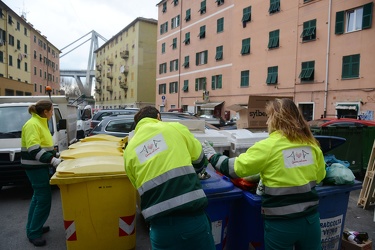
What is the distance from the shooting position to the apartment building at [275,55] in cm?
1758

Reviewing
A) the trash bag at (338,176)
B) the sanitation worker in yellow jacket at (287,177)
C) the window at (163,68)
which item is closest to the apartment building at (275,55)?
the window at (163,68)

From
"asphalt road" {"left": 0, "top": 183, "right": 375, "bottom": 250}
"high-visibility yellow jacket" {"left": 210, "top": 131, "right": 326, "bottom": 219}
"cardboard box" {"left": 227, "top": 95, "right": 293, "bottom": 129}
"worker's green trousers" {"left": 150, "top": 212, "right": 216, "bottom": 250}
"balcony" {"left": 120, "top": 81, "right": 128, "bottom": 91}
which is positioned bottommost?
"asphalt road" {"left": 0, "top": 183, "right": 375, "bottom": 250}

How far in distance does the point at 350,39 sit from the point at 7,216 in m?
19.2

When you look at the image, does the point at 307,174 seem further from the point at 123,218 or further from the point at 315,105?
the point at 315,105

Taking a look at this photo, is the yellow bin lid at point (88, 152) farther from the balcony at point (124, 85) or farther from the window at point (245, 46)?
the balcony at point (124, 85)

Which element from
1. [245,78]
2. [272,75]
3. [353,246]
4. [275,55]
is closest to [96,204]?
[353,246]

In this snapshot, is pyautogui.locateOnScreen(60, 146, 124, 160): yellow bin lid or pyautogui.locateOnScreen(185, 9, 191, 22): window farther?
pyautogui.locateOnScreen(185, 9, 191, 22): window

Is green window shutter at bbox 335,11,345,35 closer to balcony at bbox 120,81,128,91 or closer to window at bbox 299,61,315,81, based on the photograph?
window at bbox 299,61,315,81

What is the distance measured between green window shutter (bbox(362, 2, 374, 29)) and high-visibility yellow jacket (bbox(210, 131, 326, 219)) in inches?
710

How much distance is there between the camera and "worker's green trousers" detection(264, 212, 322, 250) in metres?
2.40

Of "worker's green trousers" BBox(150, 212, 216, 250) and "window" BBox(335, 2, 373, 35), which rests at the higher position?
"window" BBox(335, 2, 373, 35)

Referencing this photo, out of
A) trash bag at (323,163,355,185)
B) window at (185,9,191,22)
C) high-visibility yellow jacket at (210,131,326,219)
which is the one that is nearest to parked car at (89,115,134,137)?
trash bag at (323,163,355,185)

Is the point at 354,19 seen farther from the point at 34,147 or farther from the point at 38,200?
the point at 38,200

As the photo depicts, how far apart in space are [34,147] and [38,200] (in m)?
0.71
